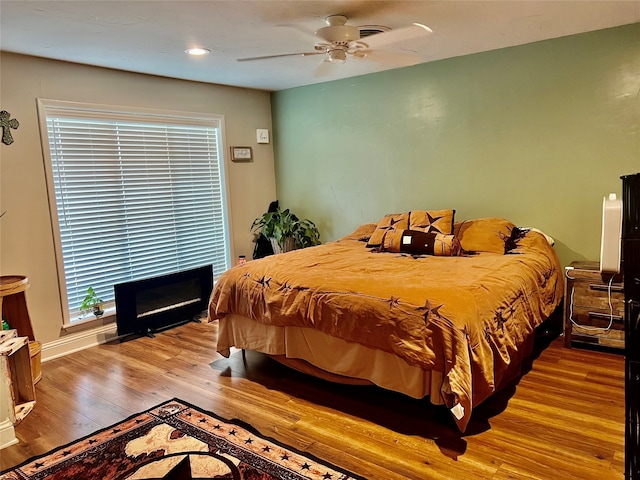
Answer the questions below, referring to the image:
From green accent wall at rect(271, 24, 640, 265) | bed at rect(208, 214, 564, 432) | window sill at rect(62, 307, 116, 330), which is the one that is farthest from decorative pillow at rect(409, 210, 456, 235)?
window sill at rect(62, 307, 116, 330)

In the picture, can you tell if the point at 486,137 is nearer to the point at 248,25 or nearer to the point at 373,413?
the point at 248,25

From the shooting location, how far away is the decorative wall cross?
3264 millimetres

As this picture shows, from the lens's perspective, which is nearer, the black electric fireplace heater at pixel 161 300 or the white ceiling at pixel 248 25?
the white ceiling at pixel 248 25

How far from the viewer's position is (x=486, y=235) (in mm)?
3498

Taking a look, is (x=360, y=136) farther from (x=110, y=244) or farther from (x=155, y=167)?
(x=110, y=244)

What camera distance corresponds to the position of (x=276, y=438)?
7.53 ft

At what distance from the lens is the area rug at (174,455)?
202 cm

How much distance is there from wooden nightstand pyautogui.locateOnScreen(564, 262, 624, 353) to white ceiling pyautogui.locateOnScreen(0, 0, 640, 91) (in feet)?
5.76

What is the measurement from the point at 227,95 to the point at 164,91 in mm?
751

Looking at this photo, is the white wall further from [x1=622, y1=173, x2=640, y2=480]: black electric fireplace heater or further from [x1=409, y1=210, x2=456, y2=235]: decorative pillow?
[x1=622, y1=173, x2=640, y2=480]: black electric fireplace heater

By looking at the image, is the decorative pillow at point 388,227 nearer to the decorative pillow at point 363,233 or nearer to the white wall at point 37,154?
the decorative pillow at point 363,233

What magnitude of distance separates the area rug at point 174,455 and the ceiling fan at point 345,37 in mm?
2301

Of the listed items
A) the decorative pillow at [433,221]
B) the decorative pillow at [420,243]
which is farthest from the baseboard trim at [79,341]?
the decorative pillow at [433,221]

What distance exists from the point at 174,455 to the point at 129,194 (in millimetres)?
2689
